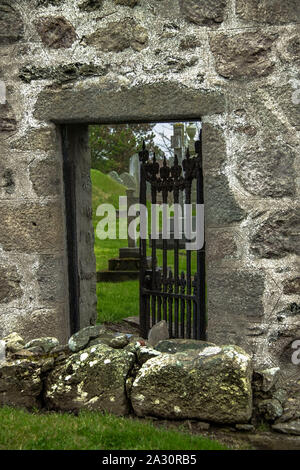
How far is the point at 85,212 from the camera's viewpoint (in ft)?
17.2

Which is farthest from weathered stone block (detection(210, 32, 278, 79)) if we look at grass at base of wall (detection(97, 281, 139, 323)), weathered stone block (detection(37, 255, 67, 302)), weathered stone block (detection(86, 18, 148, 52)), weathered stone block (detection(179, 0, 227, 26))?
grass at base of wall (detection(97, 281, 139, 323))

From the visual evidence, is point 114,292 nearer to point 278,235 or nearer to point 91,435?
point 278,235

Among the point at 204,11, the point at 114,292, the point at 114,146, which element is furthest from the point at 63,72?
the point at 114,146

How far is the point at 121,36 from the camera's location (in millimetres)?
3787

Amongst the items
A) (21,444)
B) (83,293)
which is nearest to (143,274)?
(83,293)

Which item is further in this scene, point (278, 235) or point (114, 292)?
point (114, 292)

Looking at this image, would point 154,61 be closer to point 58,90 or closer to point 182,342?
point 58,90

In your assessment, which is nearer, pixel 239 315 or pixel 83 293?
pixel 239 315

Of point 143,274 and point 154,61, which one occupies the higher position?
point 154,61

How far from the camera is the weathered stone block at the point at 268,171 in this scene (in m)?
3.64

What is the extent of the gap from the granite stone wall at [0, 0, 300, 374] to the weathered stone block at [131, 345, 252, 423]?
96 centimetres

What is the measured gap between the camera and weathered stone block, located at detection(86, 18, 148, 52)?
3.78 metres

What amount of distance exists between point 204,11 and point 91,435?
106 inches
